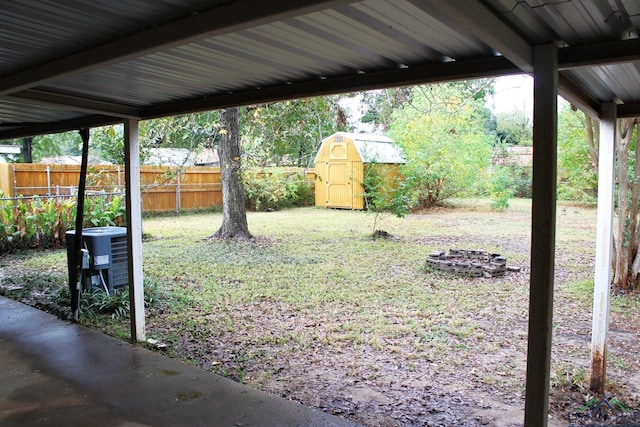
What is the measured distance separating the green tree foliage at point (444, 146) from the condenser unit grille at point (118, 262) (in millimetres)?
9101

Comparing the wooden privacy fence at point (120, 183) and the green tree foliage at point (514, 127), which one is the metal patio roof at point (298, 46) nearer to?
the wooden privacy fence at point (120, 183)

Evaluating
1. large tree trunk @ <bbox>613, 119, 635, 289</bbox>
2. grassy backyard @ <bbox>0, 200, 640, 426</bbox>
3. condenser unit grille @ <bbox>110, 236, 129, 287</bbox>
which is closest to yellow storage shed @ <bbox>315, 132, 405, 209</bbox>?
grassy backyard @ <bbox>0, 200, 640, 426</bbox>

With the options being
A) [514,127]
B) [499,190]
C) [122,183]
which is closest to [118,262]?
[122,183]

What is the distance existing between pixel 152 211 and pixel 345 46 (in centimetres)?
1441

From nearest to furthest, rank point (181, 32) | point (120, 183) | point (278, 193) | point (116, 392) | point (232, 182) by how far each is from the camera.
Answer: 1. point (181, 32)
2. point (116, 392)
3. point (232, 182)
4. point (278, 193)
5. point (120, 183)

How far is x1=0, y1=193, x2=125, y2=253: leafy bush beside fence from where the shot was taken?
30.0 ft

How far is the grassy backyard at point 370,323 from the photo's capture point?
Answer: 3627 millimetres

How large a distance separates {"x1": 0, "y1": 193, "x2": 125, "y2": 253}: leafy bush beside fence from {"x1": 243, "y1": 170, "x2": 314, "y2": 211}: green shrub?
12.1 ft

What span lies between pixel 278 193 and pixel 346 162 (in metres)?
5.18

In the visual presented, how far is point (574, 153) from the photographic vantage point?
1211cm

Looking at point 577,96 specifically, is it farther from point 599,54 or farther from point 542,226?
point 542,226

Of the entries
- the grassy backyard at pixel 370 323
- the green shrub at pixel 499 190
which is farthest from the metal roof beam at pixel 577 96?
the green shrub at pixel 499 190

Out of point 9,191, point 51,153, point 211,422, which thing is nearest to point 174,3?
point 211,422

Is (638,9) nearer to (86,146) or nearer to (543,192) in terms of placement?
(543,192)
